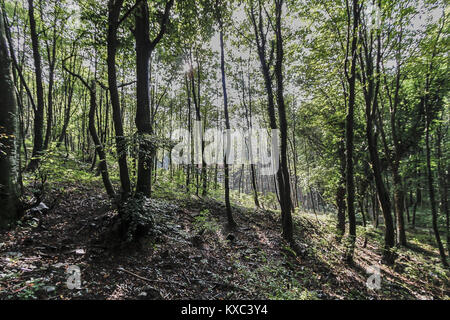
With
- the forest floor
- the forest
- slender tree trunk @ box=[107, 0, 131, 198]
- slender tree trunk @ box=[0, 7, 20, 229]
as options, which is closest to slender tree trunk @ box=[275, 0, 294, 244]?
the forest

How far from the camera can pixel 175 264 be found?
171 inches

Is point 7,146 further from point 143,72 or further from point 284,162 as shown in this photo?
point 284,162

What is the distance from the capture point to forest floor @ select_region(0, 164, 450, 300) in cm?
297

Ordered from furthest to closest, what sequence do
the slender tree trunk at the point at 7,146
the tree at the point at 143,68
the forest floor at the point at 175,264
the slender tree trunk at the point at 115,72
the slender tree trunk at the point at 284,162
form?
the slender tree trunk at the point at 284,162, the tree at the point at 143,68, the slender tree trunk at the point at 115,72, the slender tree trunk at the point at 7,146, the forest floor at the point at 175,264

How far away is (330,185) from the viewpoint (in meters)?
11.2

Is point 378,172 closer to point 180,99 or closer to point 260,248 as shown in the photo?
Result: point 260,248

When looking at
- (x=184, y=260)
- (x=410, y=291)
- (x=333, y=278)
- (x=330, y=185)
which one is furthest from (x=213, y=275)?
(x=330, y=185)

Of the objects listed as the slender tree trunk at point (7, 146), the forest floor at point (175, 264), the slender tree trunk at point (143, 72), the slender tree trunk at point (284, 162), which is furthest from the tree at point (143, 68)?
the slender tree trunk at point (284, 162)

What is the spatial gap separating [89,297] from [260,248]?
18.9 feet

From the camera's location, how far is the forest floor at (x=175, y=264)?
2975 millimetres

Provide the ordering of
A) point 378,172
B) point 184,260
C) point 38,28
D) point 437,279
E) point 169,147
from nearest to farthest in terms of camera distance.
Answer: point 169,147, point 184,260, point 437,279, point 378,172, point 38,28

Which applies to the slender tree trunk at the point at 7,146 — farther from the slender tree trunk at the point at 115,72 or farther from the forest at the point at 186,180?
the slender tree trunk at the point at 115,72

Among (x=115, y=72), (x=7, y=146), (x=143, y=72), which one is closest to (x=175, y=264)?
(x=7, y=146)
